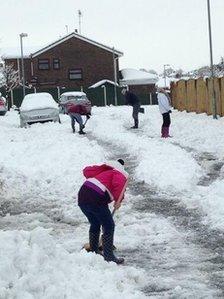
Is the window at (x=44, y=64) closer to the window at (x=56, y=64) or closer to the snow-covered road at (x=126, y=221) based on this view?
the window at (x=56, y=64)

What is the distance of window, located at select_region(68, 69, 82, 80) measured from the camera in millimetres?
59406

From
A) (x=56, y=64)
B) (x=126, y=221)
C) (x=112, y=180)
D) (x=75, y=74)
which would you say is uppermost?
(x=56, y=64)

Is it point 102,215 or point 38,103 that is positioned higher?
point 38,103

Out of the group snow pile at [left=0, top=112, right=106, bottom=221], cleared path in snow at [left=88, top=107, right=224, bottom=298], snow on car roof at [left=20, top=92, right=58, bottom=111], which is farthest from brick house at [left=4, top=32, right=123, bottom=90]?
cleared path in snow at [left=88, top=107, right=224, bottom=298]

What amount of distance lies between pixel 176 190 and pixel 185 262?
4226mm

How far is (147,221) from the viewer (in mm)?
9078

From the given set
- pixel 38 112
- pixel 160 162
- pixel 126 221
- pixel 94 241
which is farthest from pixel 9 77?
pixel 94 241

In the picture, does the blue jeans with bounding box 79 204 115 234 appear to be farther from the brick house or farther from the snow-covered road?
the brick house

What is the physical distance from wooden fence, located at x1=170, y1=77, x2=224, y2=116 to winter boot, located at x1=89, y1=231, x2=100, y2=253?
17935mm

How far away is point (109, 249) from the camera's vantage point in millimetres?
7129

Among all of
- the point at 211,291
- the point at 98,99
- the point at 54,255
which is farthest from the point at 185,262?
the point at 98,99

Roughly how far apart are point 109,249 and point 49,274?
70.1 inches

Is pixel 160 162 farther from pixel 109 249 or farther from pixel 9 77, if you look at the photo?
Answer: pixel 9 77

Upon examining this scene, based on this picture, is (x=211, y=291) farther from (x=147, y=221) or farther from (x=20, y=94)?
(x=20, y=94)
